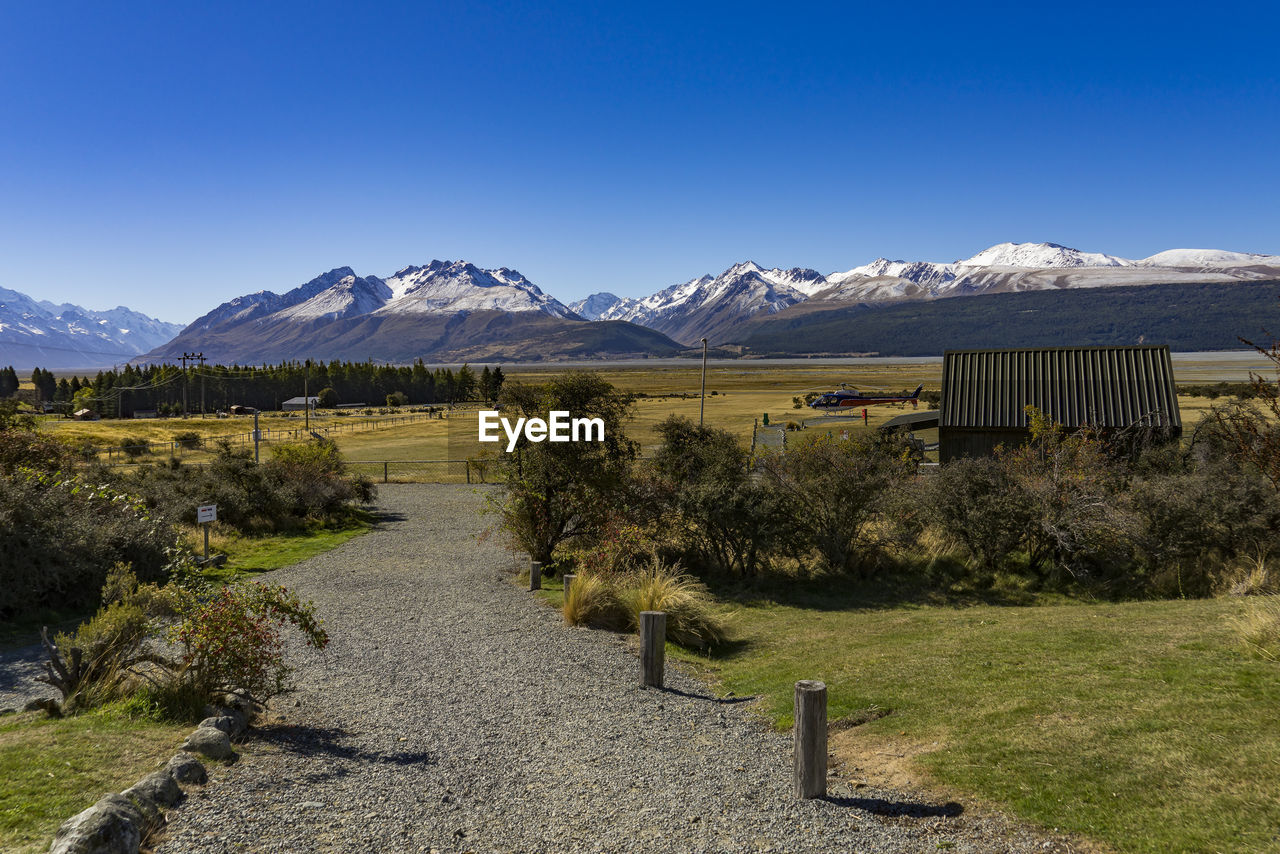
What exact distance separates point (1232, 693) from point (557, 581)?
1436 cm

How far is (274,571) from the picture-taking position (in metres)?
19.8

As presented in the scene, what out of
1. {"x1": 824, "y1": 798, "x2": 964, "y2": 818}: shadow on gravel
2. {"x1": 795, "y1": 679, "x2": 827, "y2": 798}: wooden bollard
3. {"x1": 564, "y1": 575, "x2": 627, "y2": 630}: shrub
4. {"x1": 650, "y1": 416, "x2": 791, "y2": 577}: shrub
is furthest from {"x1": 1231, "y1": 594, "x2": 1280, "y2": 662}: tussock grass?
{"x1": 650, "y1": 416, "x2": 791, "y2": 577}: shrub

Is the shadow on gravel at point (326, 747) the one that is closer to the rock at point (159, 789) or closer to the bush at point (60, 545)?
the rock at point (159, 789)

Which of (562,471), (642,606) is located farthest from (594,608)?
(562,471)

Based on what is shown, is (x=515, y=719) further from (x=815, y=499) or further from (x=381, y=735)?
(x=815, y=499)

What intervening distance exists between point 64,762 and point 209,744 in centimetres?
113

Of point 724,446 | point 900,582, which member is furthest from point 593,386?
point 900,582

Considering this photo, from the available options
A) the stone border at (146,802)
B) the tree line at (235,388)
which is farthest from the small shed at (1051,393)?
the tree line at (235,388)

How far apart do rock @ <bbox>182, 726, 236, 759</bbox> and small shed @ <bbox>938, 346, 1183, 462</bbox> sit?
1026 inches

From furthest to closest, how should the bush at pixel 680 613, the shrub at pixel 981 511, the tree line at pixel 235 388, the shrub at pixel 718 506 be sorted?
the tree line at pixel 235 388 → the shrub at pixel 718 506 → the shrub at pixel 981 511 → the bush at pixel 680 613

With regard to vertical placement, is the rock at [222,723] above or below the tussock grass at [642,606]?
above

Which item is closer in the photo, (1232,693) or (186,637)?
(1232,693)

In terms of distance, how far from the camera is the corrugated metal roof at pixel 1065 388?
26.6 metres

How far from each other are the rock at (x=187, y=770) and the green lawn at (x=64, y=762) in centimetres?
29
